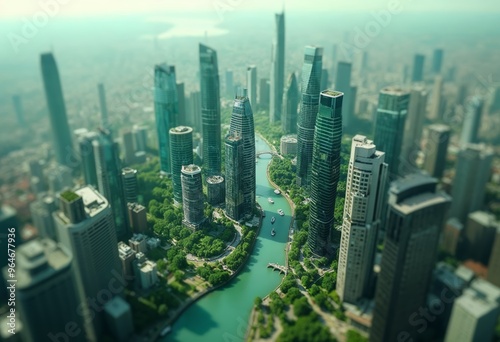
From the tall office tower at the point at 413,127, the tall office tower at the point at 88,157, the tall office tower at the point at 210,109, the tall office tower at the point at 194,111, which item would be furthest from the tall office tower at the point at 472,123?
the tall office tower at the point at 194,111

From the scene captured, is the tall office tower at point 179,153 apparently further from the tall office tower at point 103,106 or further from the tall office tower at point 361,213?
the tall office tower at point 361,213

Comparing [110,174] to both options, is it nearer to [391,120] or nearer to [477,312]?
[391,120]

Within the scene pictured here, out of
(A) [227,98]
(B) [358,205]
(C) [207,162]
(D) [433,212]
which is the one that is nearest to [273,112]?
(A) [227,98]

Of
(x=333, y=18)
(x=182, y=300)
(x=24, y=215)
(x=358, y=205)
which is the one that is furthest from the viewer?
(x=333, y=18)

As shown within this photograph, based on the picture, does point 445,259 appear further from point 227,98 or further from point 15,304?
point 227,98

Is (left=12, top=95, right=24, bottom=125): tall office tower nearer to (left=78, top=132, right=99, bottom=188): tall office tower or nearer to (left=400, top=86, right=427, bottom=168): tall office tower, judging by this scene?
(left=78, top=132, right=99, bottom=188): tall office tower

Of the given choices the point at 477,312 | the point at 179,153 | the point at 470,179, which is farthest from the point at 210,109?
the point at 477,312

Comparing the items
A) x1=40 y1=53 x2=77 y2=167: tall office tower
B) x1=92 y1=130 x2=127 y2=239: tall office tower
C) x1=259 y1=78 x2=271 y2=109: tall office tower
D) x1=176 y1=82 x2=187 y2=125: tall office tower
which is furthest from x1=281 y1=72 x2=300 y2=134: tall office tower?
x1=40 y1=53 x2=77 y2=167: tall office tower
